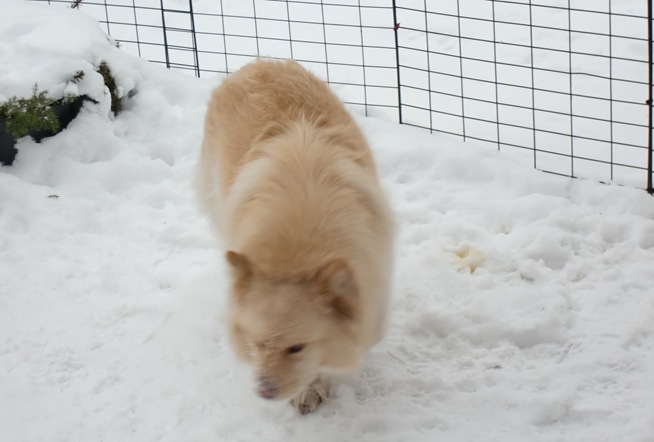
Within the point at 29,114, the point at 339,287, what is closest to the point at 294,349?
the point at 339,287

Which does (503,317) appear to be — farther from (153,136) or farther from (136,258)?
(153,136)

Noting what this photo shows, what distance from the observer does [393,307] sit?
4152 millimetres

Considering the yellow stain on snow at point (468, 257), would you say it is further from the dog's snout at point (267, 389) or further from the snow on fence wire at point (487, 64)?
the dog's snout at point (267, 389)

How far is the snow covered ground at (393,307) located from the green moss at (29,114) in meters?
0.11

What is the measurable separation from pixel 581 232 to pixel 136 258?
2.78 metres

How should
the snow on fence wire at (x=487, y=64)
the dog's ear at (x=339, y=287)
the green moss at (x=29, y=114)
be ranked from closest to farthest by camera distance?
the dog's ear at (x=339, y=287) < the green moss at (x=29, y=114) < the snow on fence wire at (x=487, y=64)

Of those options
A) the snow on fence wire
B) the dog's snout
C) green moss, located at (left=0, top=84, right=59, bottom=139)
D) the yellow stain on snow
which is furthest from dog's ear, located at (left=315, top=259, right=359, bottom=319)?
green moss, located at (left=0, top=84, right=59, bottom=139)

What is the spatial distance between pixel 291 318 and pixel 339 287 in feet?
0.72

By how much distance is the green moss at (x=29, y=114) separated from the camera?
5.12 m

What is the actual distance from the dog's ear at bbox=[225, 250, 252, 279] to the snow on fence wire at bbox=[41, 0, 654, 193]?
10.1ft

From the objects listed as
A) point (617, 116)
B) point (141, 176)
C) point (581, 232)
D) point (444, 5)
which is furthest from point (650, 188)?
point (444, 5)

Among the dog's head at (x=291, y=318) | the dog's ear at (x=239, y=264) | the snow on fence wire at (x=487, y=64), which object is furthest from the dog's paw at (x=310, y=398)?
the snow on fence wire at (x=487, y=64)

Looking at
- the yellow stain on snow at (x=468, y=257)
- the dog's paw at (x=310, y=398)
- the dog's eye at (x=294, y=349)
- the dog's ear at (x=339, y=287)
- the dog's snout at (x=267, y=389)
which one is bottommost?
the dog's paw at (x=310, y=398)

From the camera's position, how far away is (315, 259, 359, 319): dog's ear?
2811 mm
